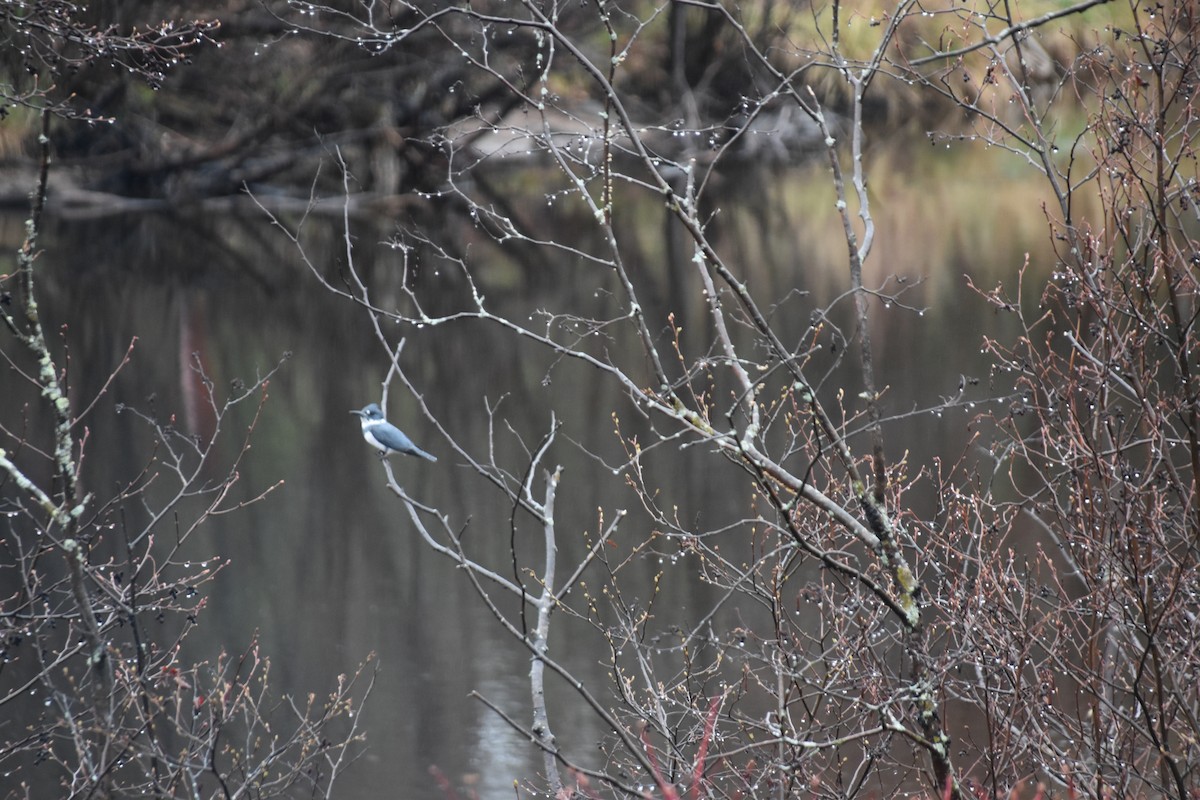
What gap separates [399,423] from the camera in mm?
12461

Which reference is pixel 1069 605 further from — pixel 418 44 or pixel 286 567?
pixel 418 44

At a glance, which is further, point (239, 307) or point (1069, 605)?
point (239, 307)

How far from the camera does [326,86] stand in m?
25.7

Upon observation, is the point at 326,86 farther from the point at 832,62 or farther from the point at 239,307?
the point at 832,62

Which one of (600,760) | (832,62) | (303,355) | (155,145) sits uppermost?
(155,145)

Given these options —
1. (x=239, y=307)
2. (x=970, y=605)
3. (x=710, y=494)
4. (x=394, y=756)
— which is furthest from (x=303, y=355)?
(x=970, y=605)

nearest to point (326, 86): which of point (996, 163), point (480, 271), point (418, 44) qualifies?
point (418, 44)

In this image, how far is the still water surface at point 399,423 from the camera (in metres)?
8.04

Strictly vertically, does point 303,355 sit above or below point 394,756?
above

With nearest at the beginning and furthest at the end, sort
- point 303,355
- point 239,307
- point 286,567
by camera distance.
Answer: point 286,567, point 303,355, point 239,307

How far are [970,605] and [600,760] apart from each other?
13.2 feet

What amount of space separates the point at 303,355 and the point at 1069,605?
1339 cm

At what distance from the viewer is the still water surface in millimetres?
8039

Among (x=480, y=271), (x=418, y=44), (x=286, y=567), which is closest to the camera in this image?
(x=286, y=567)
